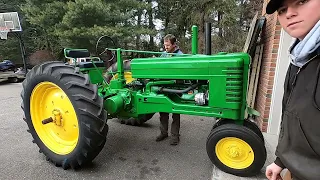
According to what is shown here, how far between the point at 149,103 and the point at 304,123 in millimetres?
1989

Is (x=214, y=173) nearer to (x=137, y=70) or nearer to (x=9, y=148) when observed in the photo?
(x=137, y=70)

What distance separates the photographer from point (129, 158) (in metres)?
2.74

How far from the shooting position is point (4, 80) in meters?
9.30

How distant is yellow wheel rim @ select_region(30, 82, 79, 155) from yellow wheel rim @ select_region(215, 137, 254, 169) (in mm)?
1582

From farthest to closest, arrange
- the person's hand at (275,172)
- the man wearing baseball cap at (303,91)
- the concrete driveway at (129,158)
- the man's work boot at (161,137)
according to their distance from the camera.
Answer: the man's work boot at (161,137) → the concrete driveway at (129,158) → the person's hand at (275,172) → the man wearing baseball cap at (303,91)

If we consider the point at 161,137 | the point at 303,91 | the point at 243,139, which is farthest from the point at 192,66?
the point at 303,91

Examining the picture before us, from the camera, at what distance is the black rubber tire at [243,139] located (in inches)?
83.7

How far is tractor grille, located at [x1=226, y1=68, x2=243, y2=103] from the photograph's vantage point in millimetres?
2206

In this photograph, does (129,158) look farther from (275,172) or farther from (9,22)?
(9,22)

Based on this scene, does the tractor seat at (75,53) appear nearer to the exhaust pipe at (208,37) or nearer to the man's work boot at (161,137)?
the man's work boot at (161,137)

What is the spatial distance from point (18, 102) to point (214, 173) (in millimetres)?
5720

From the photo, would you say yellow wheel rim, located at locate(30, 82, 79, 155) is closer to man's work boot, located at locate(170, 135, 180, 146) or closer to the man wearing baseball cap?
man's work boot, located at locate(170, 135, 180, 146)

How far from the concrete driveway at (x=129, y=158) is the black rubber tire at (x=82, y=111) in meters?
0.19

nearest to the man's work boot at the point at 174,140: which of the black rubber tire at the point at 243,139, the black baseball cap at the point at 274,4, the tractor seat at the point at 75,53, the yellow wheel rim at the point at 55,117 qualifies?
the black rubber tire at the point at 243,139
